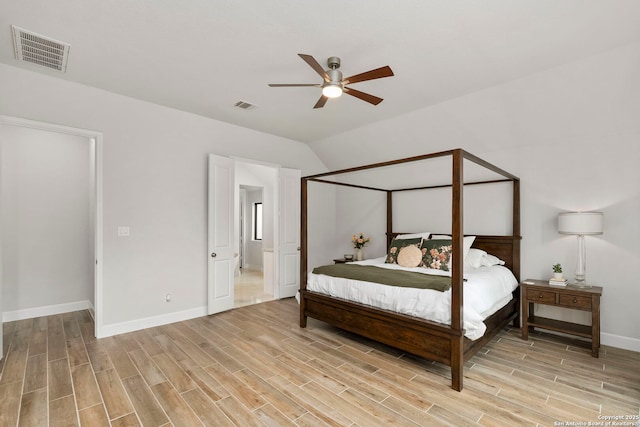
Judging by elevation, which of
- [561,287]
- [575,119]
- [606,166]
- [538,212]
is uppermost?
[575,119]

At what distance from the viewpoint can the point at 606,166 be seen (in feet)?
11.3

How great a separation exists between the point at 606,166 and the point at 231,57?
4089 mm

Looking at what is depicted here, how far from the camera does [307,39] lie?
258cm

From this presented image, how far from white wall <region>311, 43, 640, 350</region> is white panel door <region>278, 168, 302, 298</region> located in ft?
7.73

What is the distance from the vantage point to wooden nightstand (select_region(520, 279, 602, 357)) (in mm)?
3127

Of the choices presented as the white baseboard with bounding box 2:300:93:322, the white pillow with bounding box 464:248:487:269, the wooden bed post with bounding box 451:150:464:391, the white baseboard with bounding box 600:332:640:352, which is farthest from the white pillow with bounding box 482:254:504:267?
the white baseboard with bounding box 2:300:93:322

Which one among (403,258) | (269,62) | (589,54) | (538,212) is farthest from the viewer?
(403,258)

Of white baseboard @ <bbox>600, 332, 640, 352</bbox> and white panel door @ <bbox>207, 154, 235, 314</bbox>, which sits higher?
white panel door @ <bbox>207, 154, 235, 314</bbox>

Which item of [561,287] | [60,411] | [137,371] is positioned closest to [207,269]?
[137,371]

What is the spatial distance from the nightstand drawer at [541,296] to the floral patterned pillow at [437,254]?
88 cm

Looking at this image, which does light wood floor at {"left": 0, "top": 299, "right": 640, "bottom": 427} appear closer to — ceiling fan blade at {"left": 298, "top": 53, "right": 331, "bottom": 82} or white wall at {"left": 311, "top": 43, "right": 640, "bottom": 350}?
white wall at {"left": 311, "top": 43, "right": 640, "bottom": 350}

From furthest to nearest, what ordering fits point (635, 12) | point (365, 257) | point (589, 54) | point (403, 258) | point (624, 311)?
point (365, 257) < point (403, 258) < point (624, 311) < point (589, 54) < point (635, 12)

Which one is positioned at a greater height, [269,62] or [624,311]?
[269,62]

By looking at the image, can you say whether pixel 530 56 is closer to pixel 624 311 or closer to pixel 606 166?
pixel 606 166
